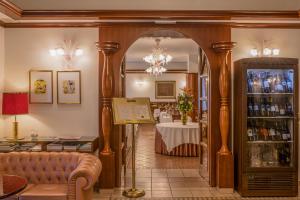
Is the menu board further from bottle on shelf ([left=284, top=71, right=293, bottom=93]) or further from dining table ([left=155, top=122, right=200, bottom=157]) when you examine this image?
dining table ([left=155, top=122, right=200, bottom=157])

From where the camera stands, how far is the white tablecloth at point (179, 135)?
7984 millimetres

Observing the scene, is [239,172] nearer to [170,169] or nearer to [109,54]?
[170,169]

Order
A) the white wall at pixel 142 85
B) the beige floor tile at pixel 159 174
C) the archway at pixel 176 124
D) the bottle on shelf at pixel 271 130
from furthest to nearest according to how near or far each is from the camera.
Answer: the white wall at pixel 142 85
the beige floor tile at pixel 159 174
the archway at pixel 176 124
the bottle on shelf at pixel 271 130

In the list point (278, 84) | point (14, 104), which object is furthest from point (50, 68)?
point (278, 84)

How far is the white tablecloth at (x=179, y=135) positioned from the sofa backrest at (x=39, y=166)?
3.90 meters

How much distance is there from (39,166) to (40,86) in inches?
63.5

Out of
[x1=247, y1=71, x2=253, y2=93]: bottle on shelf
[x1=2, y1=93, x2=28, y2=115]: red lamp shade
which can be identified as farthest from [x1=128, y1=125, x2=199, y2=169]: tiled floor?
[x1=2, y1=93, x2=28, y2=115]: red lamp shade

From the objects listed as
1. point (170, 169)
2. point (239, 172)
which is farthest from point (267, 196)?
point (170, 169)

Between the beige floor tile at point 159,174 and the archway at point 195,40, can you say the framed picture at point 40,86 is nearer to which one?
the archway at point 195,40

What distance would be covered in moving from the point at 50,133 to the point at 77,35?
1.66 m

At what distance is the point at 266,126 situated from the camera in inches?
212

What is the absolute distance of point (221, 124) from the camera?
17.5ft

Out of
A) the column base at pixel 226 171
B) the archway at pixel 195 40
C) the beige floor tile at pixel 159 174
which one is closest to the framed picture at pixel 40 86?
the archway at pixel 195 40

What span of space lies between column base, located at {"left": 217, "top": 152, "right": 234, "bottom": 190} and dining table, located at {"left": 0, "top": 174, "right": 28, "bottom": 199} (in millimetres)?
3058
